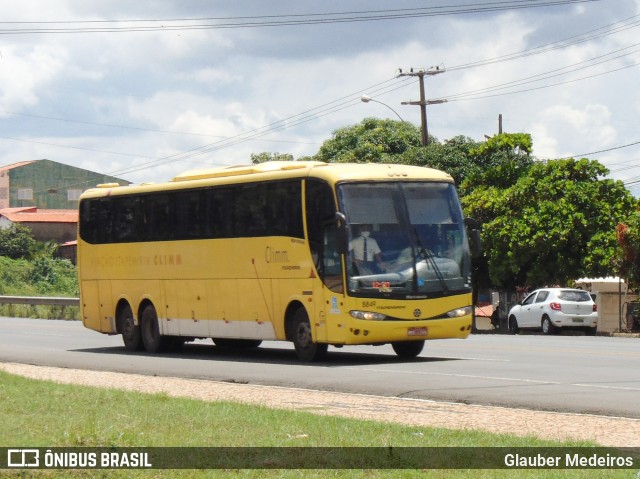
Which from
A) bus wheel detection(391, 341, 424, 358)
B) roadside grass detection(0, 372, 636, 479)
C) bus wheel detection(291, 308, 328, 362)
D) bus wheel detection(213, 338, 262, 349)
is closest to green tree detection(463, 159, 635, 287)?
bus wheel detection(213, 338, 262, 349)

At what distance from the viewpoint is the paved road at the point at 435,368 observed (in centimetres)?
1611

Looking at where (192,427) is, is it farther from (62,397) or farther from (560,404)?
(560,404)

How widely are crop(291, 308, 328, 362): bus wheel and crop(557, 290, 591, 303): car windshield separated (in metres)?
17.7

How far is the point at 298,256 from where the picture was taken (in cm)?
2262

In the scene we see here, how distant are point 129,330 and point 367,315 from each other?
8235mm

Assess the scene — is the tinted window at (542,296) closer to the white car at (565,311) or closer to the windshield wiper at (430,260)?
the white car at (565,311)

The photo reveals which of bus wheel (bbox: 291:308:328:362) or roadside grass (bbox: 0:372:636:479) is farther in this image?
bus wheel (bbox: 291:308:328:362)

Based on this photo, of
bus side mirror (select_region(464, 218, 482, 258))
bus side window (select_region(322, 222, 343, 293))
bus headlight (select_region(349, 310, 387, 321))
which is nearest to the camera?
bus headlight (select_region(349, 310, 387, 321))

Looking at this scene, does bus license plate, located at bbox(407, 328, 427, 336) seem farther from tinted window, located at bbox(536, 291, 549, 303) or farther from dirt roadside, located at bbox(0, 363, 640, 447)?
tinted window, located at bbox(536, 291, 549, 303)

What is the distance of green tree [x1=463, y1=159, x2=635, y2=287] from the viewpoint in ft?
142

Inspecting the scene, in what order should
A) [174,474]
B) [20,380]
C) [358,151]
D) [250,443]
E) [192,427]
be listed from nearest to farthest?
[174,474] → [250,443] → [192,427] → [20,380] → [358,151]

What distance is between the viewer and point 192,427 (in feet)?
38.8

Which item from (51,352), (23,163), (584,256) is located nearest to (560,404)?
(51,352)

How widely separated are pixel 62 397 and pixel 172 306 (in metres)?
11.6
